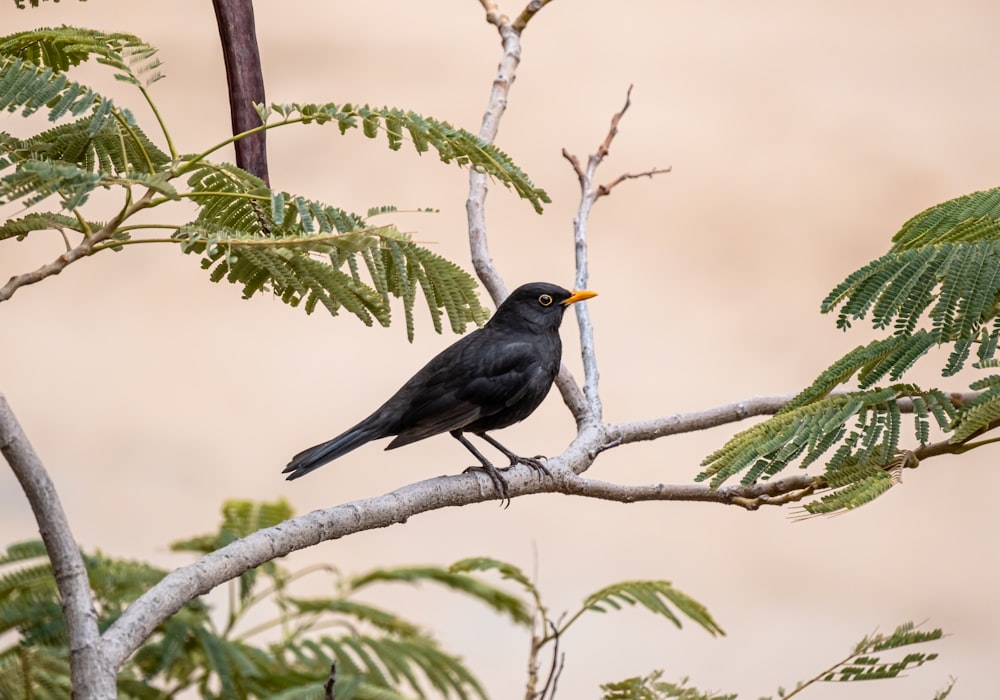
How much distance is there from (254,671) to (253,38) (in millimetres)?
→ 2492

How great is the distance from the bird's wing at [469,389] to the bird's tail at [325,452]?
12 cm

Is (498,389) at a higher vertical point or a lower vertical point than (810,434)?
higher

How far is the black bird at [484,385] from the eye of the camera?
334cm

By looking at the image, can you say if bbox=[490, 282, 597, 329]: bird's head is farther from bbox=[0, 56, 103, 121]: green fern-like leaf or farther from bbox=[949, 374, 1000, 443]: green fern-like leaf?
bbox=[0, 56, 103, 121]: green fern-like leaf

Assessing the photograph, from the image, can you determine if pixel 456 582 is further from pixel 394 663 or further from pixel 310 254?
pixel 310 254

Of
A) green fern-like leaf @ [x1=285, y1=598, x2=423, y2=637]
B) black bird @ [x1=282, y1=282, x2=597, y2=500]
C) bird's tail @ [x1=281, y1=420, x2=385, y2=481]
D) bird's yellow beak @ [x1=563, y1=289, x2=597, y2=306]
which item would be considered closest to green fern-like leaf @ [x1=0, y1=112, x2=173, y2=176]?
bird's tail @ [x1=281, y1=420, x2=385, y2=481]

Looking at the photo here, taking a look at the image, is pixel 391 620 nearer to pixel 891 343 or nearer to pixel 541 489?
pixel 541 489

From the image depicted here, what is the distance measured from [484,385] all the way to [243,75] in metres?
1.34

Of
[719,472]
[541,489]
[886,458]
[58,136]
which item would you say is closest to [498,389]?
[541,489]

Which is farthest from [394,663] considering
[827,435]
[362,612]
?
[827,435]

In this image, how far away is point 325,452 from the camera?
118 inches

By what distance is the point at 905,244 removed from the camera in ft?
9.80

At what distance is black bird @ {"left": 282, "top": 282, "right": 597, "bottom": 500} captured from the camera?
334 centimetres

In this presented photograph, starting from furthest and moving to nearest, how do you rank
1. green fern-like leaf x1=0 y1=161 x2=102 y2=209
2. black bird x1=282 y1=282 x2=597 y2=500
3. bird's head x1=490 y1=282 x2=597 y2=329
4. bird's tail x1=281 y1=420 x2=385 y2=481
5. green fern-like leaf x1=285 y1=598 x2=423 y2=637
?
green fern-like leaf x1=285 y1=598 x2=423 y2=637, bird's head x1=490 y1=282 x2=597 y2=329, black bird x1=282 y1=282 x2=597 y2=500, bird's tail x1=281 y1=420 x2=385 y2=481, green fern-like leaf x1=0 y1=161 x2=102 y2=209
